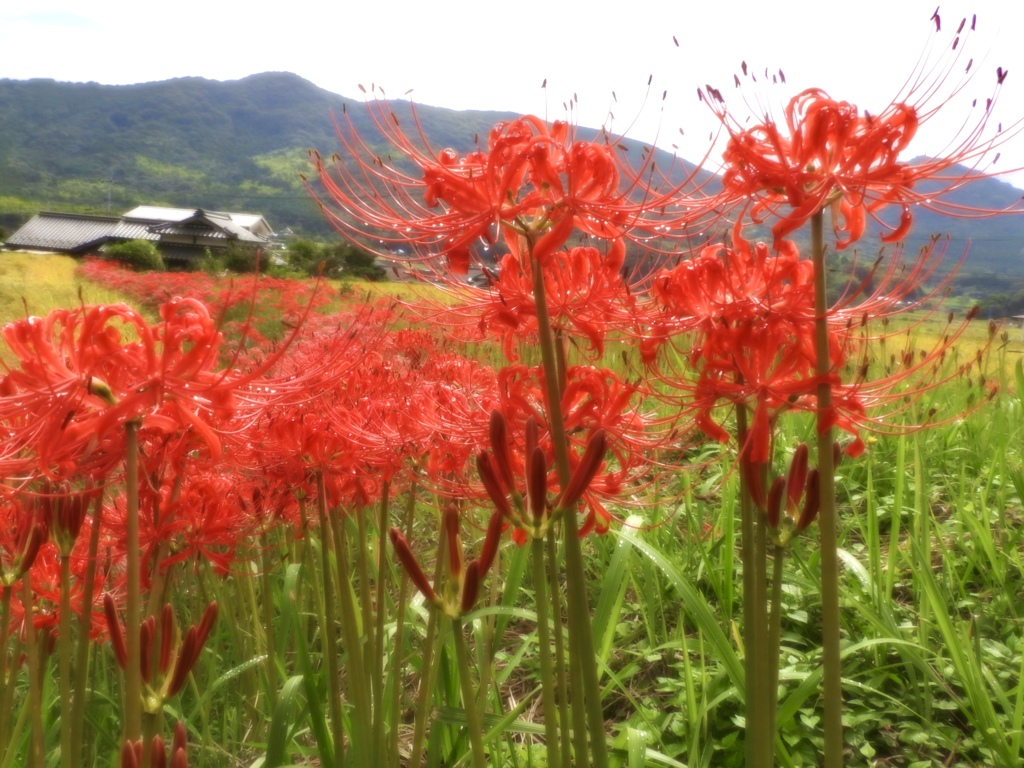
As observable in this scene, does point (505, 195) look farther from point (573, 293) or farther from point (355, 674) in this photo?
point (355, 674)

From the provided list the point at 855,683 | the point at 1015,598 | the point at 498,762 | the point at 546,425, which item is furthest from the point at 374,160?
the point at 1015,598

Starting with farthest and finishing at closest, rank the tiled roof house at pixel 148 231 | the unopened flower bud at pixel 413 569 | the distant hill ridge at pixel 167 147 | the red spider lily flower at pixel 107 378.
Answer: the tiled roof house at pixel 148 231 < the distant hill ridge at pixel 167 147 < the unopened flower bud at pixel 413 569 < the red spider lily flower at pixel 107 378

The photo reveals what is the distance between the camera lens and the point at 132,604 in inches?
36.3

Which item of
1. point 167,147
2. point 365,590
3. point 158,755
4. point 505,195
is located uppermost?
point 167,147

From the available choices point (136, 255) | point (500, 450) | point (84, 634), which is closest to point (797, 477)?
point (500, 450)

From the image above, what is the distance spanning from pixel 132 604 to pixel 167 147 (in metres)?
12.8

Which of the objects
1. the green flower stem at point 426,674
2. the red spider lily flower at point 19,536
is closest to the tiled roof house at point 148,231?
the red spider lily flower at point 19,536

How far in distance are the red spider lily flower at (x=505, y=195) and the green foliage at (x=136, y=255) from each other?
6.88 meters

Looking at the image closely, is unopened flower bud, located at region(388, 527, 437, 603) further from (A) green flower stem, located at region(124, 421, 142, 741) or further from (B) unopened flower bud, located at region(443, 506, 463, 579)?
(A) green flower stem, located at region(124, 421, 142, 741)

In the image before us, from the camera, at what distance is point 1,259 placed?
20.1 ft

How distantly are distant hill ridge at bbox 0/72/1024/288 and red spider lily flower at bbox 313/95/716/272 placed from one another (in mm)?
2407

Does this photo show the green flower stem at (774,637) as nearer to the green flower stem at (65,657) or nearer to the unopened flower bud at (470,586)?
the unopened flower bud at (470,586)

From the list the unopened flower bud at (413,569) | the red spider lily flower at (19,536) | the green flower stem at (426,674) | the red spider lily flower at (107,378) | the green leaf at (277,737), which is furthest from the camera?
the green flower stem at (426,674)

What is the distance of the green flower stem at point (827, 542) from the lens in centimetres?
105
